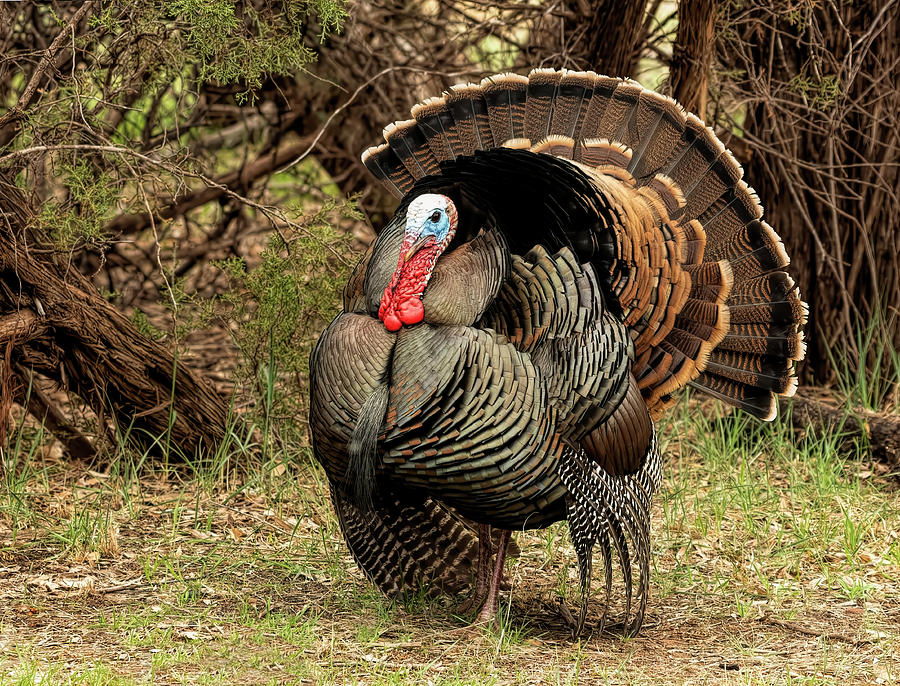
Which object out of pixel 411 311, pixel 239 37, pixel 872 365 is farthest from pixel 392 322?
pixel 872 365

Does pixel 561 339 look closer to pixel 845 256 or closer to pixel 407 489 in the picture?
pixel 407 489

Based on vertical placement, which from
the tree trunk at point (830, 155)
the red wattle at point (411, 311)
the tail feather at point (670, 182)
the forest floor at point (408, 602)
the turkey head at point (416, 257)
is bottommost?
the forest floor at point (408, 602)

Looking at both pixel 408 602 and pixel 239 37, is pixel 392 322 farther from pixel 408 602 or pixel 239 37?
pixel 239 37

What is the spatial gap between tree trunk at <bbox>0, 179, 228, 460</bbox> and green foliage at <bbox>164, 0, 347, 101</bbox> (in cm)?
93

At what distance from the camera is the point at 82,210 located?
15.0ft

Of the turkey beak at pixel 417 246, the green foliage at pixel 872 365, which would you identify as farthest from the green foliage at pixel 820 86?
the turkey beak at pixel 417 246

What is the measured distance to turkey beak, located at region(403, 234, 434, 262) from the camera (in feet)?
11.4

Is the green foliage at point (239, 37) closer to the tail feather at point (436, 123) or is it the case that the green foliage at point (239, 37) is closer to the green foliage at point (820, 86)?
the tail feather at point (436, 123)

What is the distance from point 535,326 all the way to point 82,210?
2.07 metres

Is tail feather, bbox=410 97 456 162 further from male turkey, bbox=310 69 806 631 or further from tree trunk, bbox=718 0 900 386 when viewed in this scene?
tree trunk, bbox=718 0 900 386

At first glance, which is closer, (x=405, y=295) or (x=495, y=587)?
(x=405, y=295)

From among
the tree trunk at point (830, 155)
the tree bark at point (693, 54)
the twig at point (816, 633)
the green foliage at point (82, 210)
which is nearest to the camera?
the twig at point (816, 633)

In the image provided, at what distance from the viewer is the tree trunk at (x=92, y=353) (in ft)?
14.6

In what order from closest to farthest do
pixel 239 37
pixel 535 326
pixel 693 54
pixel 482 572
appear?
pixel 535 326 → pixel 482 572 → pixel 239 37 → pixel 693 54
